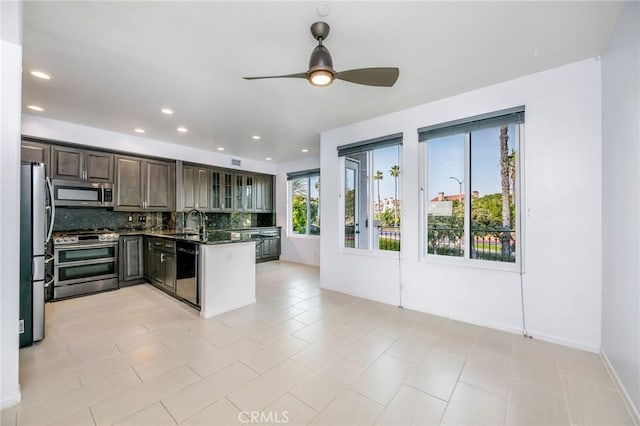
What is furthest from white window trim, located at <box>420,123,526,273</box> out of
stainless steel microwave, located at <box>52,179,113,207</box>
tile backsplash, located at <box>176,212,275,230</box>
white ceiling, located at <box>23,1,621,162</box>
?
stainless steel microwave, located at <box>52,179,113,207</box>

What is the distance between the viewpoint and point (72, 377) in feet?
6.68

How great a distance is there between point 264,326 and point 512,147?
3450mm

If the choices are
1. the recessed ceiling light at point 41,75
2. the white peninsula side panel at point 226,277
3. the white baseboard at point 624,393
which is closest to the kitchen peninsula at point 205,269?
the white peninsula side panel at point 226,277

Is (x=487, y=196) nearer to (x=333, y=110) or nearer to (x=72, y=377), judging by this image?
(x=333, y=110)

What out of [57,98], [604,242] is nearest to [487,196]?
[604,242]

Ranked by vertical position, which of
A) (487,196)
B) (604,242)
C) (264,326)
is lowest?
(264,326)

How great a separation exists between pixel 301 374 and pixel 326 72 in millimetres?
2315

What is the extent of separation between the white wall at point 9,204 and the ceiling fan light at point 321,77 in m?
1.89

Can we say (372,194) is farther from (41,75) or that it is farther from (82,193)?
(82,193)

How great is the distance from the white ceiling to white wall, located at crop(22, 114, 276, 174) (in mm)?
332

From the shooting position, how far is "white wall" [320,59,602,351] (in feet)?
7.96

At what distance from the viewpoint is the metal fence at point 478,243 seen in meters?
2.93

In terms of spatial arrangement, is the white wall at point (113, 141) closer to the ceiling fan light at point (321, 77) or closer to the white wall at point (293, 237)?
the white wall at point (293, 237)

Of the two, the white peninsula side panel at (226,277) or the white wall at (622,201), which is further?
the white peninsula side panel at (226,277)
